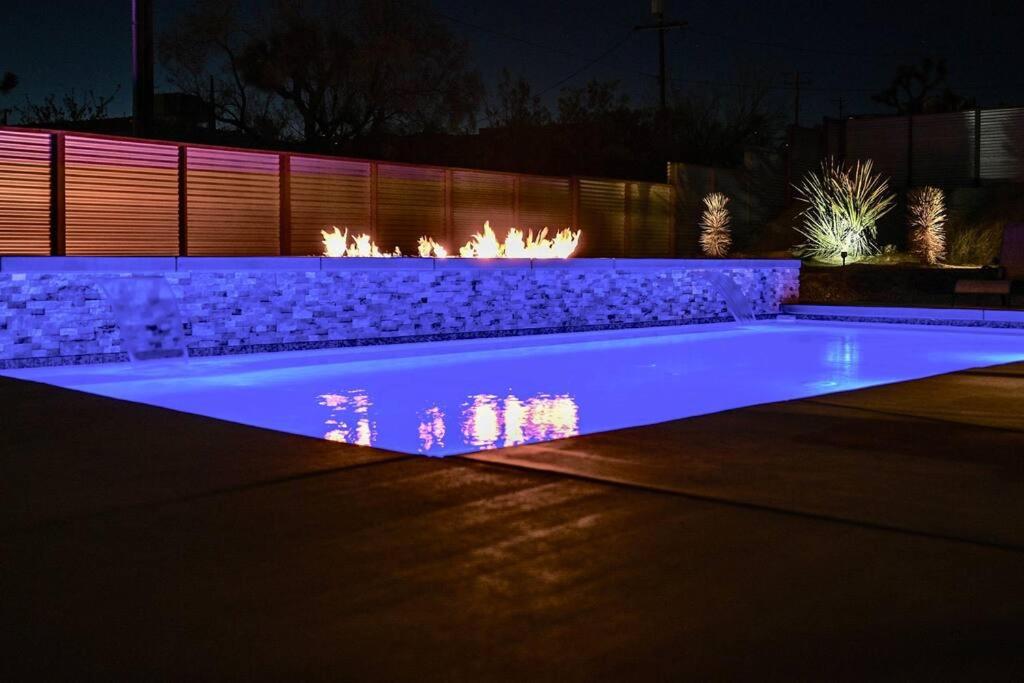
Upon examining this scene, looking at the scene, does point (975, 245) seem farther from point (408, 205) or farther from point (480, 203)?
point (408, 205)

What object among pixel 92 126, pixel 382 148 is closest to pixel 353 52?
pixel 382 148

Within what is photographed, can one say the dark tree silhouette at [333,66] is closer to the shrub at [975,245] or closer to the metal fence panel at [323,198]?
the metal fence panel at [323,198]

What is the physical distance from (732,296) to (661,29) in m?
20.5

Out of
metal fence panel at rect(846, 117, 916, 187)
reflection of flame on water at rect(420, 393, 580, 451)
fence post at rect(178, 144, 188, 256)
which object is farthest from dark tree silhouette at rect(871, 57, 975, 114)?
reflection of flame on water at rect(420, 393, 580, 451)

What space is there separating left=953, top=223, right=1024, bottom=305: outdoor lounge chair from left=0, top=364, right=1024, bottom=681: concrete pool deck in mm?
10325

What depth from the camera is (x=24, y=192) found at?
13.9 m

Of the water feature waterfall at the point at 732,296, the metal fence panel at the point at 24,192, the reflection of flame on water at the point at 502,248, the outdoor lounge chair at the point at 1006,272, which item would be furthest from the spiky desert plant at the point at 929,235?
the metal fence panel at the point at 24,192

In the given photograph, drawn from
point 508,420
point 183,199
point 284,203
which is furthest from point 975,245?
point 508,420

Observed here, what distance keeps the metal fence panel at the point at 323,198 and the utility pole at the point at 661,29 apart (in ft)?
61.9

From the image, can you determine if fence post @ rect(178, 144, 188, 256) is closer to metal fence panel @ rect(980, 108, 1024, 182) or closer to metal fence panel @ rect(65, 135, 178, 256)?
metal fence panel @ rect(65, 135, 178, 256)

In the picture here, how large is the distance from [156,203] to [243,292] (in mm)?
5792

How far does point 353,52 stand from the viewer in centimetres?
2822

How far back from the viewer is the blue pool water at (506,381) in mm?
6070

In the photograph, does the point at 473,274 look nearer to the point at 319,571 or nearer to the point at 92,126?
the point at 319,571
